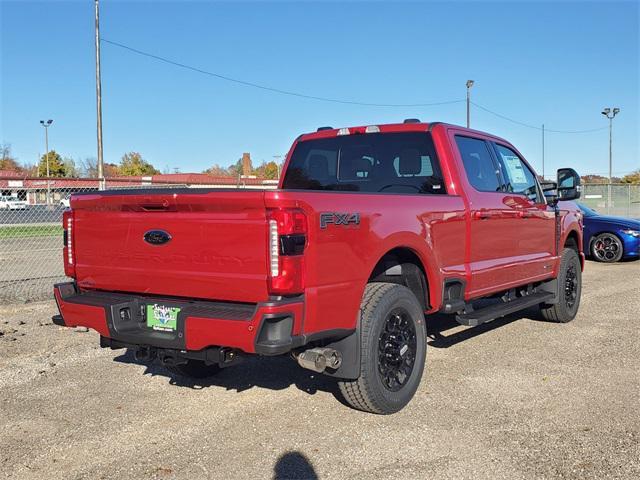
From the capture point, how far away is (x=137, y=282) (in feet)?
13.2

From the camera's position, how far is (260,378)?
5.23 meters

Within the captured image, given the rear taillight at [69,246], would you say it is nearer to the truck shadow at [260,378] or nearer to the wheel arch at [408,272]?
the truck shadow at [260,378]

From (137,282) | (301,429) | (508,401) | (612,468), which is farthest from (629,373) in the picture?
(137,282)

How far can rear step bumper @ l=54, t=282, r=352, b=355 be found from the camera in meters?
3.40

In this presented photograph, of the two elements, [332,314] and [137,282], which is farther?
[137,282]

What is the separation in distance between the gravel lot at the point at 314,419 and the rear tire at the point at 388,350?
0.15m

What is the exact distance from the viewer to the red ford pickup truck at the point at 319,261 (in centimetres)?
347

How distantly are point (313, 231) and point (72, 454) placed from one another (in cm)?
196

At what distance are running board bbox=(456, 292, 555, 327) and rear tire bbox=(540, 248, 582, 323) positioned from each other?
0.28m

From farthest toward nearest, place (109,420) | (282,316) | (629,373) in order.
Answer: (629,373)
(109,420)
(282,316)

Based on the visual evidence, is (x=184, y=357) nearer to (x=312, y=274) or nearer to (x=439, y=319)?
(x=312, y=274)

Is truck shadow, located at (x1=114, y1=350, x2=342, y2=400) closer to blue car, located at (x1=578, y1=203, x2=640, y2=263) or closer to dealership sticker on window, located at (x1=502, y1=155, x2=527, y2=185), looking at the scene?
dealership sticker on window, located at (x1=502, y1=155, x2=527, y2=185)

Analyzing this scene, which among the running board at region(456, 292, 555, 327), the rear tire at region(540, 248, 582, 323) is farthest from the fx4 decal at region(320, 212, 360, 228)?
the rear tire at region(540, 248, 582, 323)

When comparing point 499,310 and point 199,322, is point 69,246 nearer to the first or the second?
point 199,322
